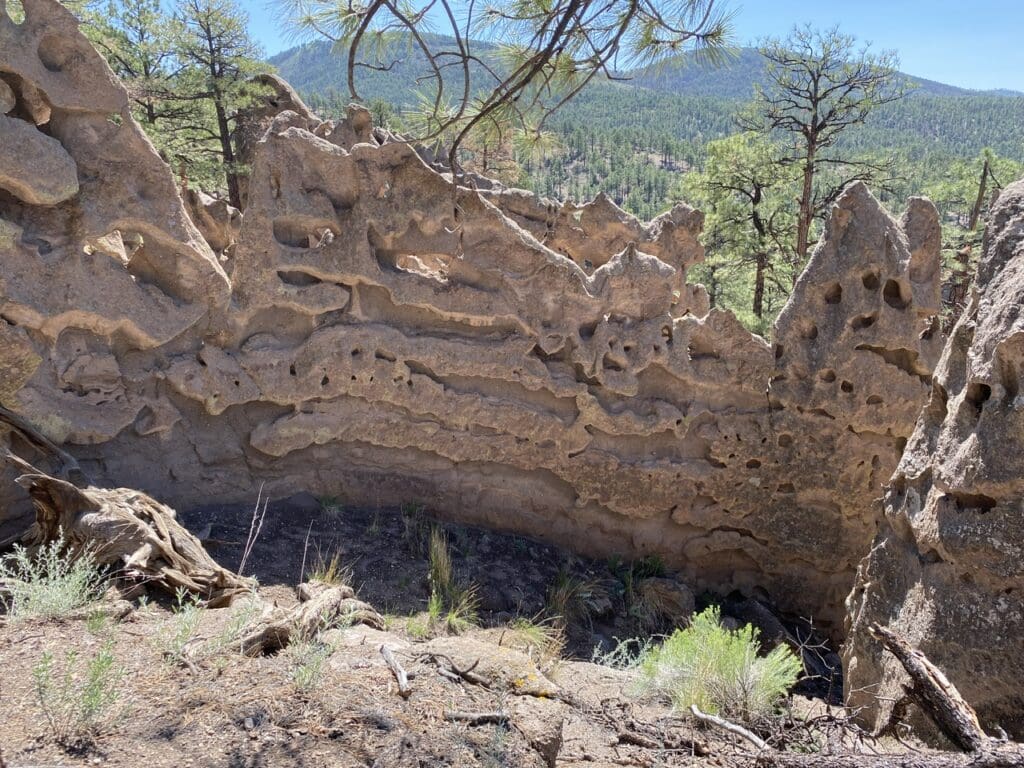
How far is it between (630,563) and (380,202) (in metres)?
3.72

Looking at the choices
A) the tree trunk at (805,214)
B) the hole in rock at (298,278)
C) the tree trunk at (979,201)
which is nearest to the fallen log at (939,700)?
the hole in rock at (298,278)

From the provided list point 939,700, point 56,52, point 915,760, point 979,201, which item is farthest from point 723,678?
point 979,201

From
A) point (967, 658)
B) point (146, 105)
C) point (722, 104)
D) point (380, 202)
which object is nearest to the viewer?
point (967, 658)

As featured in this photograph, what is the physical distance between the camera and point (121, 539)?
3.97 meters

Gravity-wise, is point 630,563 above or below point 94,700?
below

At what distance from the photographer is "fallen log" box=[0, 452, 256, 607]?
3930 millimetres

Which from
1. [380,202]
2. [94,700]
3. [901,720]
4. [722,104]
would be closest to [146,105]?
[380,202]

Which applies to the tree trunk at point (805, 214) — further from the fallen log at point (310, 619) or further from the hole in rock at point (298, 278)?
the fallen log at point (310, 619)

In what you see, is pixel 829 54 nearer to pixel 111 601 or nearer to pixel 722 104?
pixel 111 601

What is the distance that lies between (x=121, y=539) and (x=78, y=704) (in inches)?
68.0

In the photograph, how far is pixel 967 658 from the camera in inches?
135

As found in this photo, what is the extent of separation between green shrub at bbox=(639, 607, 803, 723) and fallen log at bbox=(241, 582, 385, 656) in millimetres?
1587

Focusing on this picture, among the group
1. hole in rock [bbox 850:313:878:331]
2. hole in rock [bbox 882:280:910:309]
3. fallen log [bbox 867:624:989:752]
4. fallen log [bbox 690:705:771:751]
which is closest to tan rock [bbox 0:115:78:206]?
fallen log [bbox 690:705:771:751]

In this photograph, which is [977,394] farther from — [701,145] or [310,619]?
[701,145]
